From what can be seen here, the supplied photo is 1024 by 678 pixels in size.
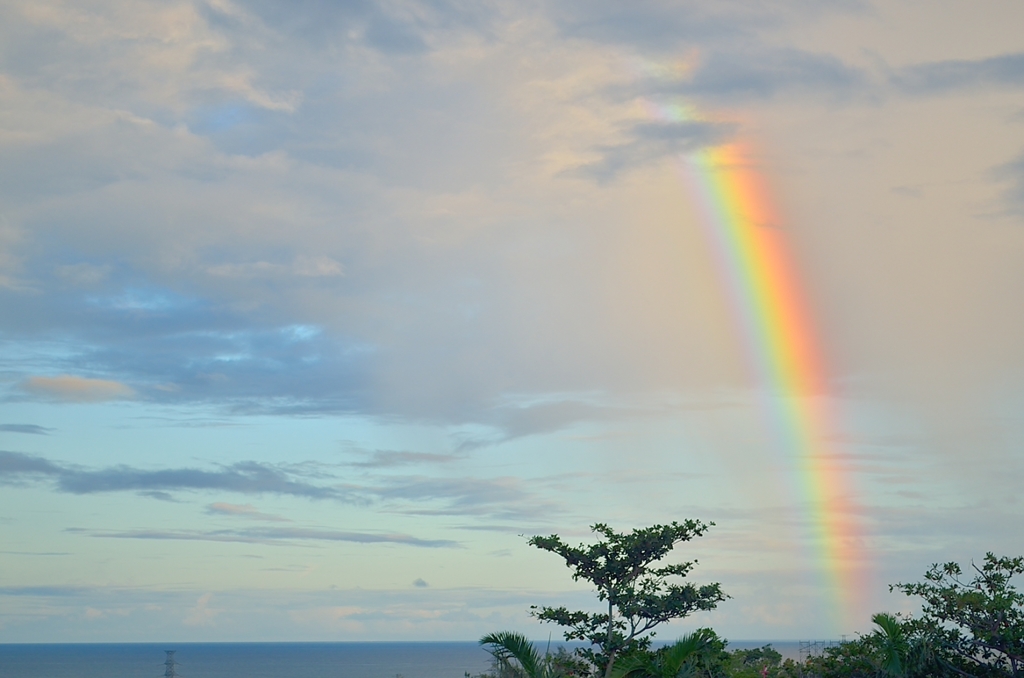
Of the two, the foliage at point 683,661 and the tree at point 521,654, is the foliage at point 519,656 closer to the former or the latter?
the tree at point 521,654

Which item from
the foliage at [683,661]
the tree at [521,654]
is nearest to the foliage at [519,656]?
the tree at [521,654]

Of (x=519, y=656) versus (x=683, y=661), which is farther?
(x=683, y=661)

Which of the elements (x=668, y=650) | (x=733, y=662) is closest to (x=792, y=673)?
(x=733, y=662)

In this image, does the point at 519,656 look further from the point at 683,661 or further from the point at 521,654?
the point at 683,661

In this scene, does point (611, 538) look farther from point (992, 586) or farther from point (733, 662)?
point (992, 586)

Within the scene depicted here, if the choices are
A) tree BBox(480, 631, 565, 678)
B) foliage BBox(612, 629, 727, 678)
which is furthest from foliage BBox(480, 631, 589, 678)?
foliage BBox(612, 629, 727, 678)

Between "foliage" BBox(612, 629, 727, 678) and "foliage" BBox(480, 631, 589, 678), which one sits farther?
"foliage" BBox(612, 629, 727, 678)

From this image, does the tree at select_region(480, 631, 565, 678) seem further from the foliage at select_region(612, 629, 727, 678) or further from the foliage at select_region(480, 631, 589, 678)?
the foliage at select_region(612, 629, 727, 678)

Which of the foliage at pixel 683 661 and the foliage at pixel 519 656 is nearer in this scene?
the foliage at pixel 519 656

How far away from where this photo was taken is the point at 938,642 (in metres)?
33.6

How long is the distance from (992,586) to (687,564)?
10.7m

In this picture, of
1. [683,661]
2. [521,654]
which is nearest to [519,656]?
[521,654]

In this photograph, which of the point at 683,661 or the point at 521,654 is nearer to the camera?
the point at 521,654

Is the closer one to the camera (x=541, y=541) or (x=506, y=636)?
(x=506, y=636)
